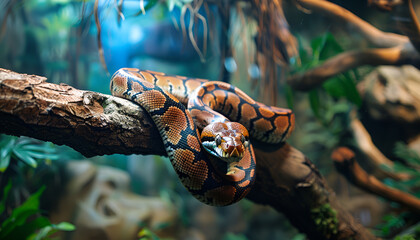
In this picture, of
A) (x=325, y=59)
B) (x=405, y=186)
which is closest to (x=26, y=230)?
(x=325, y=59)

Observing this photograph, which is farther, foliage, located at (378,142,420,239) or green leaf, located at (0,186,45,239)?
foliage, located at (378,142,420,239)

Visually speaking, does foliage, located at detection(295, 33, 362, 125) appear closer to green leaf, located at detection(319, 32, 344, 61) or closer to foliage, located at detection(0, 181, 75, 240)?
green leaf, located at detection(319, 32, 344, 61)

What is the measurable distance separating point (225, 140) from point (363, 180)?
302 cm

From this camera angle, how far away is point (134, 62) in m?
3.85

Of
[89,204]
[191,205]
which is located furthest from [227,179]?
[191,205]

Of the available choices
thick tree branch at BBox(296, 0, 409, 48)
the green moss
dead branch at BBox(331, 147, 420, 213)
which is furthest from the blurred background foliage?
the green moss

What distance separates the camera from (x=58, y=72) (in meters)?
3.70

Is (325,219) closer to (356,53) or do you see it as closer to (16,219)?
(356,53)

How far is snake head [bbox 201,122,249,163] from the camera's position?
6.27ft

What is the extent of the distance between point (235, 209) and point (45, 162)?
4.56 metres

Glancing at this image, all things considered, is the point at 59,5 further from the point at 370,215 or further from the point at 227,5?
the point at 370,215

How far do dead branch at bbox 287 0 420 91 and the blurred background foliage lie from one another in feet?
0.59

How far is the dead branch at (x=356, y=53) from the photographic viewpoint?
11.6ft

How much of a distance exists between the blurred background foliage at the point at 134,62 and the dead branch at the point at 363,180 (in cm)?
37
